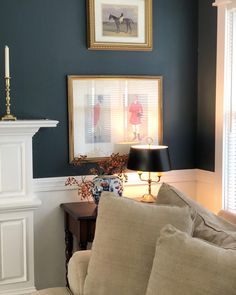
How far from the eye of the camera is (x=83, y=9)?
11.6ft

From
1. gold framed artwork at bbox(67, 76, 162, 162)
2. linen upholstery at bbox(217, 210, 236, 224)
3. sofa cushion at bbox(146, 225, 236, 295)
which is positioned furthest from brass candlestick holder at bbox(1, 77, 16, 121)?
sofa cushion at bbox(146, 225, 236, 295)

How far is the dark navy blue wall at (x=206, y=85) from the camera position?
369 centimetres

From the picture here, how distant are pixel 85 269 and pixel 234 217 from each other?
2.57 ft

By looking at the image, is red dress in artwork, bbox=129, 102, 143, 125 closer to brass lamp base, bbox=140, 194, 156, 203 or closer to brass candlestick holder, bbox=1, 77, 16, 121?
brass lamp base, bbox=140, 194, 156, 203

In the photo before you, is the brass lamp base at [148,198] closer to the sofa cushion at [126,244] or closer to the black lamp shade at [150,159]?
the black lamp shade at [150,159]

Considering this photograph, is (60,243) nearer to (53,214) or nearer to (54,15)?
(53,214)

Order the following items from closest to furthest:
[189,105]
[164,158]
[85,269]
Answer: [85,269]
[164,158]
[189,105]

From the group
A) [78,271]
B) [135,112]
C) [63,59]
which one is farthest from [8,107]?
[78,271]

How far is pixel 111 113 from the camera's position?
12.0ft

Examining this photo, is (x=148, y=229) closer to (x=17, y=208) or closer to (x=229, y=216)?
(x=229, y=216)

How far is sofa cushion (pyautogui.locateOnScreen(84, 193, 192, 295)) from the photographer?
1.92m

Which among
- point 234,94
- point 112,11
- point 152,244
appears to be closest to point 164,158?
point 234,94

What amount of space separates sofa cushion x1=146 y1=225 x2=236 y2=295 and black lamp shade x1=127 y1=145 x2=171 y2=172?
5.11ft

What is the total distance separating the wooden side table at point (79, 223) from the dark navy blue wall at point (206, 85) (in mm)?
1063
